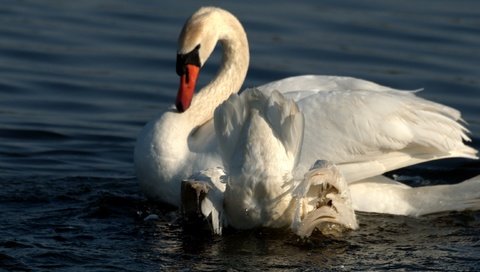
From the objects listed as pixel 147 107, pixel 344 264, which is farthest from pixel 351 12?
pixel 344 264

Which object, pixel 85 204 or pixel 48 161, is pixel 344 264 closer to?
pixel 85 204

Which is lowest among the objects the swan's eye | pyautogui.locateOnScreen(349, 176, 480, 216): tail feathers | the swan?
pyautogui.locateOnScreen(349, 176, 480, 216): tail feathers

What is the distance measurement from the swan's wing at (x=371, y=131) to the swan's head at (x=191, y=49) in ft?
2.35

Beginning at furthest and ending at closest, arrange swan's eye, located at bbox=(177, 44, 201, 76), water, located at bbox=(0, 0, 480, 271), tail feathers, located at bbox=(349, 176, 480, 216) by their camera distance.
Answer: swan's eye, located at bbox=(177, 44, 201, 76) → tail feathers, located at bbox=(349, 176, 480, 216) → water, located at bbox=(0, 0, 480, 271)

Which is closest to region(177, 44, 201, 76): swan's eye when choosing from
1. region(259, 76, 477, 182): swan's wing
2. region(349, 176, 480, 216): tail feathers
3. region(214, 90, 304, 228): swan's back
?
region(259, 76, 477, 182): swan's wing

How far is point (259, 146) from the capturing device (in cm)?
740

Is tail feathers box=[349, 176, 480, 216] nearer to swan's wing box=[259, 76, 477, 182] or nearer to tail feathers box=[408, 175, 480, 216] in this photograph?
tail feathers box=[408, 175, 480, 216]

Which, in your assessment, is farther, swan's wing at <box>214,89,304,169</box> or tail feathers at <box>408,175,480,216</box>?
tail feathers at <box>408,175,480,216</box>

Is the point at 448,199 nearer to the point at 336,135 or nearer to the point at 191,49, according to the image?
the point at 336,135

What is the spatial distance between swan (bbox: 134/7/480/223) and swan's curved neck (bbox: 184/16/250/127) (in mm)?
46

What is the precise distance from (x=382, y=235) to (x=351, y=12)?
6966 mm

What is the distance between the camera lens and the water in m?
7.37

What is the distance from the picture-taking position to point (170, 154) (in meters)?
8.44

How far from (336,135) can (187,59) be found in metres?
1.23
